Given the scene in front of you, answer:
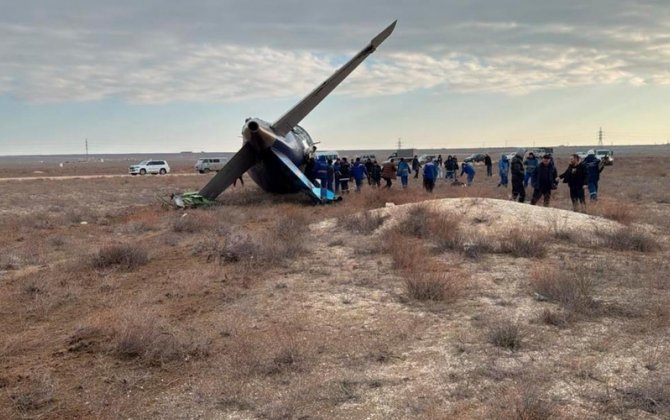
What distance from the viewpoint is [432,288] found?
7.98m

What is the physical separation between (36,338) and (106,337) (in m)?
0.96

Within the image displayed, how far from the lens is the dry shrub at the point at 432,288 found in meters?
7.89

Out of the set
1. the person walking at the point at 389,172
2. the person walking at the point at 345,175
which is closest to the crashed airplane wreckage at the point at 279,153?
the person walking at the point at 389,172

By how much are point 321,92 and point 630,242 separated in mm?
12927

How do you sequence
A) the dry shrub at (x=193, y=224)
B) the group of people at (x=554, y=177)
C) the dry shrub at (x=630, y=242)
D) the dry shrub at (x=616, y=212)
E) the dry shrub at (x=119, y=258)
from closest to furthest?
the dry shrub at (x=119, y=258), the dry shrub at (x=630, y=242), the dry shrub at (x=616, y=212), the dry shrub at (x=193, y=224), the group of people at (x=554, y=177)

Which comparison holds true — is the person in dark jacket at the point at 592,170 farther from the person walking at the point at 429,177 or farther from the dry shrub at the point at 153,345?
the dry shrub at the point at 153,345

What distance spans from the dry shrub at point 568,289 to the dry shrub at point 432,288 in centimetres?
122

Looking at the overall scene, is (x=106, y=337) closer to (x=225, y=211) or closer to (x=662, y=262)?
(x=662, y=262)

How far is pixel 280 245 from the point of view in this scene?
38.1 feet

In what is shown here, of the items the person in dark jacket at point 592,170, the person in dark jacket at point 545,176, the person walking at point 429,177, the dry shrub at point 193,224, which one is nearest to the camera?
the dry shrub at point 193,224

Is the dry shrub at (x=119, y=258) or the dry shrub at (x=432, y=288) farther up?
the dry shrub at (x=119, y=258)

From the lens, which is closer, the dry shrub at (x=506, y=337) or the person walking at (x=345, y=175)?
the dry shrub at (x=506, y=337)

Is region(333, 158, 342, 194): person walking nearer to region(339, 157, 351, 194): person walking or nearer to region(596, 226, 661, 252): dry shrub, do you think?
region(339, 157, 351, 194): person walking

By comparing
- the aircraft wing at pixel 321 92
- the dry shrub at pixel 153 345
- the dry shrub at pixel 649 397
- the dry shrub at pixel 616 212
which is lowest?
the dry shrub at pixel 649 397
